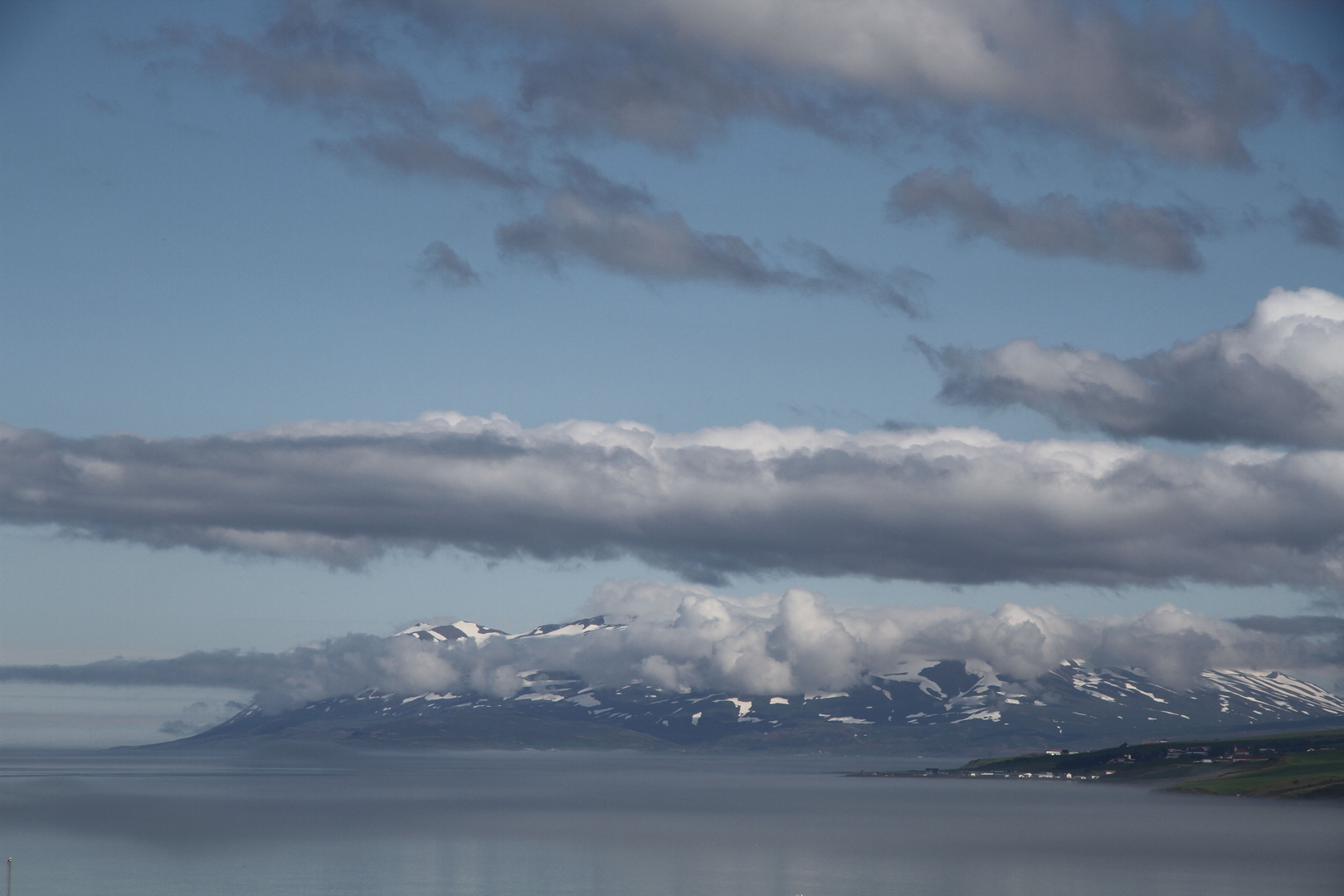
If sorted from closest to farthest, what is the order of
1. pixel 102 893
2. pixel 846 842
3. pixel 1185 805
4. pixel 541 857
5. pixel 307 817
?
pixel 102 893, pixel 541 857, pixel 846 842, pixel 307 817, pixel 1185 805

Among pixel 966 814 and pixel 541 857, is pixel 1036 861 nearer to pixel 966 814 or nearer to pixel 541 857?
pixel 541 857

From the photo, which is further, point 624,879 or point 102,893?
point 624,879

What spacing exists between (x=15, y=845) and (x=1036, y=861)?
332ft

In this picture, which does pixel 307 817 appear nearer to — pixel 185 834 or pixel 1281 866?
pixel 185 834

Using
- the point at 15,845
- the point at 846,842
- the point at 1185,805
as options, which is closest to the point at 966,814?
the point at 1185,805

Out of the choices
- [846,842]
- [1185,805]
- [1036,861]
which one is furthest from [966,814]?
[1036,861]

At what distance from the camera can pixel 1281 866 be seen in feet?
378

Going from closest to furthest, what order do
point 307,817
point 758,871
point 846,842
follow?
point 758,871
point 846,842
point 307,817

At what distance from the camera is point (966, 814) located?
192m

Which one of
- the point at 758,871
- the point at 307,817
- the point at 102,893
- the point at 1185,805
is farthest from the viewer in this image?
the point at 1185,805

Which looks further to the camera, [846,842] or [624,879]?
[846,842]

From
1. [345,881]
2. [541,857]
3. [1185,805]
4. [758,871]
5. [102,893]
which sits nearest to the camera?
[102,893]

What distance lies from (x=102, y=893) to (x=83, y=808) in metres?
109

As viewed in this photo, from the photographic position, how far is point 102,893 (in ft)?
333
